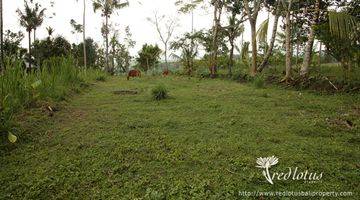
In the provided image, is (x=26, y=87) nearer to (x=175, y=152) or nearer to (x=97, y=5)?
(x=175, y=152)

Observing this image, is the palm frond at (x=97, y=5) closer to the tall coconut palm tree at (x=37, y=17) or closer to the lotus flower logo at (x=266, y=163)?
the tall coconut palm tree at (x=37, y=17)

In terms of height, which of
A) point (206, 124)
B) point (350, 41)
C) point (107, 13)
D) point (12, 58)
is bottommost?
point (206, 124)

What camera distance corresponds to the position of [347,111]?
4.79m

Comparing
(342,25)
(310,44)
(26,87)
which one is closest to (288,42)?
(310,44)

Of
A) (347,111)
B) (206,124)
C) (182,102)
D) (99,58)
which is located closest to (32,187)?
(206,124)

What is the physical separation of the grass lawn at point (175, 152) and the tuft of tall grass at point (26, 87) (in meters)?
0.27

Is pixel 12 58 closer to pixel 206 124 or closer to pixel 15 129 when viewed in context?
pixel 15 129

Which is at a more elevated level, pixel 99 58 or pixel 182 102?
pixel 99 58

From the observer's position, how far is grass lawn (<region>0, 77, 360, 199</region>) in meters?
2.37

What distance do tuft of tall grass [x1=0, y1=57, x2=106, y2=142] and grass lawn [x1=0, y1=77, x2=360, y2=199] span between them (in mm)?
270

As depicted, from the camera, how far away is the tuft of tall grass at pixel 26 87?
339cm

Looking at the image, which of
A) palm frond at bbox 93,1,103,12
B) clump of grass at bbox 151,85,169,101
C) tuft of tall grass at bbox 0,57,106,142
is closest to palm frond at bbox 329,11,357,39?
clump of grass at bbox 151,85,169,101

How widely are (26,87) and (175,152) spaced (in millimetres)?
3079

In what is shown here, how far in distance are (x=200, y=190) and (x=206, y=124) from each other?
1.88 metres
